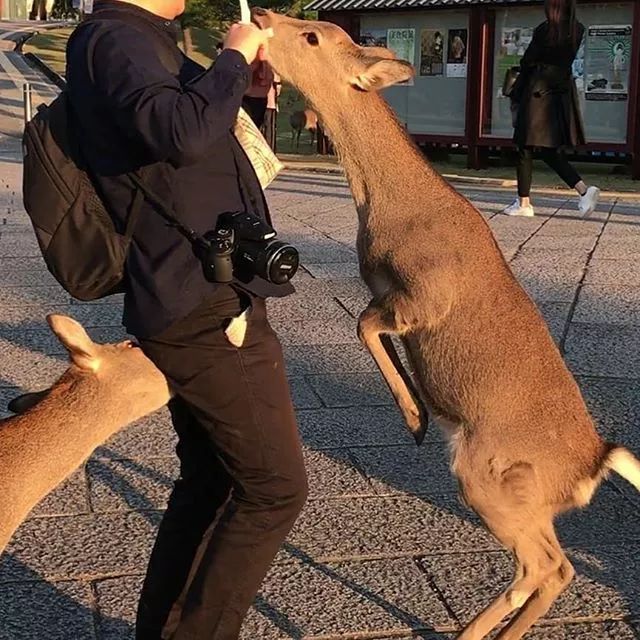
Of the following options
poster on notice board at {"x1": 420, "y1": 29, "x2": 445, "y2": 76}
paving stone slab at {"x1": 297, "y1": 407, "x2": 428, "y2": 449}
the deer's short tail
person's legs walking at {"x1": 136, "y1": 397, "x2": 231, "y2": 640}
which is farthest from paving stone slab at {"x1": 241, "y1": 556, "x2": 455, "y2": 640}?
poster on notice board at {"x1": 420, "y1": 29, "x2": 445, "y2": 76}

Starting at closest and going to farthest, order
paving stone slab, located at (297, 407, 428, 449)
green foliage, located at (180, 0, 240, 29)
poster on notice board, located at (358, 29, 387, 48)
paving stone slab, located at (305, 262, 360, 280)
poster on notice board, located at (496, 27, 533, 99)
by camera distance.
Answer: paving stone slab, located at (297, 407, 428, 449) < paving stone slab, located at (305, 262, 360, 280) < poster on notice board, located at (496, 27, 533, 99) < poster on notice board, located at (358, 29, 387, 48) < green foliage, located at (180, 0, 240, 29)

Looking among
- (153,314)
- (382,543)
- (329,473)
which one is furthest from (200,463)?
(329,473)

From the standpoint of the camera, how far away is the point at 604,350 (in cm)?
659

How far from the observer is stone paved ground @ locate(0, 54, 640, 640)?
3678 millimetres

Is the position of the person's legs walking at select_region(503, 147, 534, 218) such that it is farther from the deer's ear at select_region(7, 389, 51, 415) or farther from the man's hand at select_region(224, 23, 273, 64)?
the deer's ear at select_region(7, 389, 51, 415)

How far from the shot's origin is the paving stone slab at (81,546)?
3.96 meters

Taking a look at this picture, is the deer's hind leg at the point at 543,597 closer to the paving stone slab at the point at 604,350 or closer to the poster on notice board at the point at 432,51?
the paving stone slab at the point at 604,350

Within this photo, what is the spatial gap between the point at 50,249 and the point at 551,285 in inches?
229

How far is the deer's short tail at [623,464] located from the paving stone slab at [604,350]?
2650mm

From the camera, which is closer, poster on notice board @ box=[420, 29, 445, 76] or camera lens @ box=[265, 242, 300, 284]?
camera lens @ box=[265, 242, 300, 284]

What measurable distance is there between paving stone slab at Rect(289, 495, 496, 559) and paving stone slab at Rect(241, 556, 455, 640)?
0.11 meters

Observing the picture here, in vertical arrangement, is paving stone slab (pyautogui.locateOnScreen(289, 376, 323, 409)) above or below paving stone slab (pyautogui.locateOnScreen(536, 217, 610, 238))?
above

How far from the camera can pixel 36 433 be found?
2.79 metres

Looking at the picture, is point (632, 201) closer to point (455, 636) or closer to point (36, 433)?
point (455, 636)
